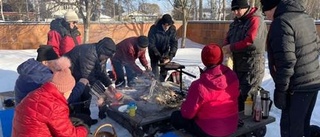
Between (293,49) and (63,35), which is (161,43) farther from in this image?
(293,49)

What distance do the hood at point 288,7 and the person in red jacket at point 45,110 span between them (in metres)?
1.95

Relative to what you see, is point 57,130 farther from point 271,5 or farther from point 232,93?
point 271,5

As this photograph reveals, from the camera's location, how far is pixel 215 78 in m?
2.88

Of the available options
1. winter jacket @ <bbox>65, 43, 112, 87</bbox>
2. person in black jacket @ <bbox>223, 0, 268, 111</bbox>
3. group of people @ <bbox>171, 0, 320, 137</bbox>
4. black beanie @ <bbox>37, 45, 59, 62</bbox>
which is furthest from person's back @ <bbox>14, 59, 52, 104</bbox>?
person in black jacket @ <bbox>223, 0, 268, 111</bbox>

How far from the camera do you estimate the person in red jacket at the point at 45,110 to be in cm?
222

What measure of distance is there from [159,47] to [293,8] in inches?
141

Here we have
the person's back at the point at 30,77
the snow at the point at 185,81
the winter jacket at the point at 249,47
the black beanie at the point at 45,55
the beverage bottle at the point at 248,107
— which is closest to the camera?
the person's back at the point at 30,77

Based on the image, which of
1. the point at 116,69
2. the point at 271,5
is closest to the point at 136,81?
the point at 116,69

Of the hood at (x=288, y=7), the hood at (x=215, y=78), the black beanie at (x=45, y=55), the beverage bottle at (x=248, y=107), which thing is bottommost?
the beverage bottle at (x=248, y=107)

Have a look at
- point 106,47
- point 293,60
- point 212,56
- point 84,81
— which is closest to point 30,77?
point 84,81

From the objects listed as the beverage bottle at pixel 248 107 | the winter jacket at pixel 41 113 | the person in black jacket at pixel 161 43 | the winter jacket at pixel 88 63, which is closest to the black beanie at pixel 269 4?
the beverage bottle at pixel 248 107

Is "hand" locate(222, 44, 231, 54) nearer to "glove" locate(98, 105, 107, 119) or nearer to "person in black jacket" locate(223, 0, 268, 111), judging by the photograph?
"person in black jacket" locate(223, 0, 268, 111)

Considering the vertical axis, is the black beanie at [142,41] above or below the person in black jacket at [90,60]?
above

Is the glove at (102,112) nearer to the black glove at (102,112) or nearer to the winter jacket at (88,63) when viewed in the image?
the black glove at (102,112)
